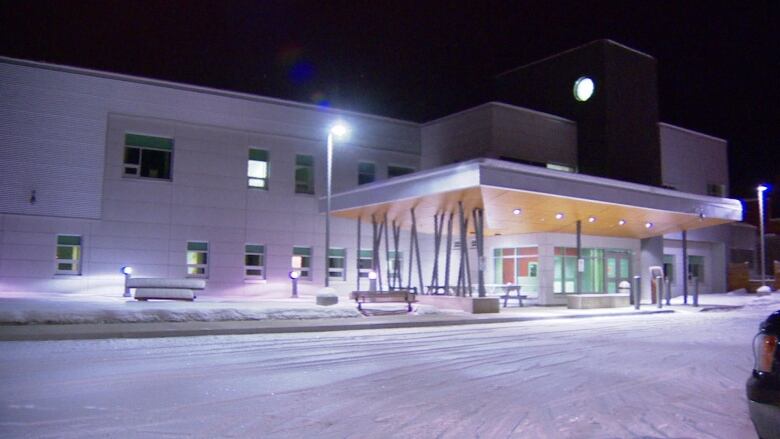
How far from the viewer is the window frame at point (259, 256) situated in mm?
32625

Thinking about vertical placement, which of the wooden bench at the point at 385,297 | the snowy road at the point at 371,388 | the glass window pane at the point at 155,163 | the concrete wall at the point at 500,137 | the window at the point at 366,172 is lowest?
the snowy road at the point at 371,388

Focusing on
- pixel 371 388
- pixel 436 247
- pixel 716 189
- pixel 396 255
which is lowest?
pixel 371 388

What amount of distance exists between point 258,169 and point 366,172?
6.17 m

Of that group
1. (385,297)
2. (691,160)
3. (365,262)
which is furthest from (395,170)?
(691,160)

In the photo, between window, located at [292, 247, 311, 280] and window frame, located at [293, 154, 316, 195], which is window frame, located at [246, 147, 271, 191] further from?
window, located at [292, 247, 311, 280]

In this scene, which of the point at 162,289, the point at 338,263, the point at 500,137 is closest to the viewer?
the point at 162,289

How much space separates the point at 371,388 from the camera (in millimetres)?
8867

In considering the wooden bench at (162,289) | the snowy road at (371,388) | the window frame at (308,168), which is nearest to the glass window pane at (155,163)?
the window frame at (308,168)

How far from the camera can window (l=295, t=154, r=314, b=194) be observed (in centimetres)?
3466

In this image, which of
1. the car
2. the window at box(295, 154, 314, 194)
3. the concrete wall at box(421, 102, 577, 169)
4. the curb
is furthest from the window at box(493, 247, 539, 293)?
the car

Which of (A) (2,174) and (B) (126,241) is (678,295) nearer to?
(B) (126,241)

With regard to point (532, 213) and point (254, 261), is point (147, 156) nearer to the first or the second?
point (254, 261)

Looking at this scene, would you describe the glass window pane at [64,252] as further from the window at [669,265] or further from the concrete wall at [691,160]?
the concrete wall at [691,160]

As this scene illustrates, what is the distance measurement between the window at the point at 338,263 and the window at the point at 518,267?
8.04m
